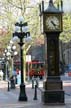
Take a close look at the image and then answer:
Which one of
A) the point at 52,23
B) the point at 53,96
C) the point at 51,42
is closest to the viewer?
the point at 53,96

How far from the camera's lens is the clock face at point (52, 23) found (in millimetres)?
21484

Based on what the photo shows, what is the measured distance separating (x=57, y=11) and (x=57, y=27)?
0.78 metres

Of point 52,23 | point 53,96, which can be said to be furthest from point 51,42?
point 53,96

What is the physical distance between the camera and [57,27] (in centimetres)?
2158

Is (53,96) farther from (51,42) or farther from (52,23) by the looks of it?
(52,23)

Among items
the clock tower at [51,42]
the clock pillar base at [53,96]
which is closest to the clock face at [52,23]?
the clock tower at [51,42]

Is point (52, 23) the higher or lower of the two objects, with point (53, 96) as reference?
higher

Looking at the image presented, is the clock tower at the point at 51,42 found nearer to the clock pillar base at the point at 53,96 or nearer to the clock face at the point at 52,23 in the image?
the clock face at the point at 52,23

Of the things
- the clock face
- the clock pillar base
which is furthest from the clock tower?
the clock pillar base

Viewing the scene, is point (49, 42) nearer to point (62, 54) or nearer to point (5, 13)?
point (5, 13)

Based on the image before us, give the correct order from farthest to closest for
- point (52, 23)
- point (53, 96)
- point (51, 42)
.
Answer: point (51, 42), point (52, 23), point (53, 96)

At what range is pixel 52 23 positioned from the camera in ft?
70.3

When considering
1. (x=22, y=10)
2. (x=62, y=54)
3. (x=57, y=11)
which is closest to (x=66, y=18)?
(x=22, y=10)

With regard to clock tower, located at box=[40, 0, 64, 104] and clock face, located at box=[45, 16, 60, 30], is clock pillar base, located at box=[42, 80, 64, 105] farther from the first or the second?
clock face, located at box=[45, 16, 60, 30]
